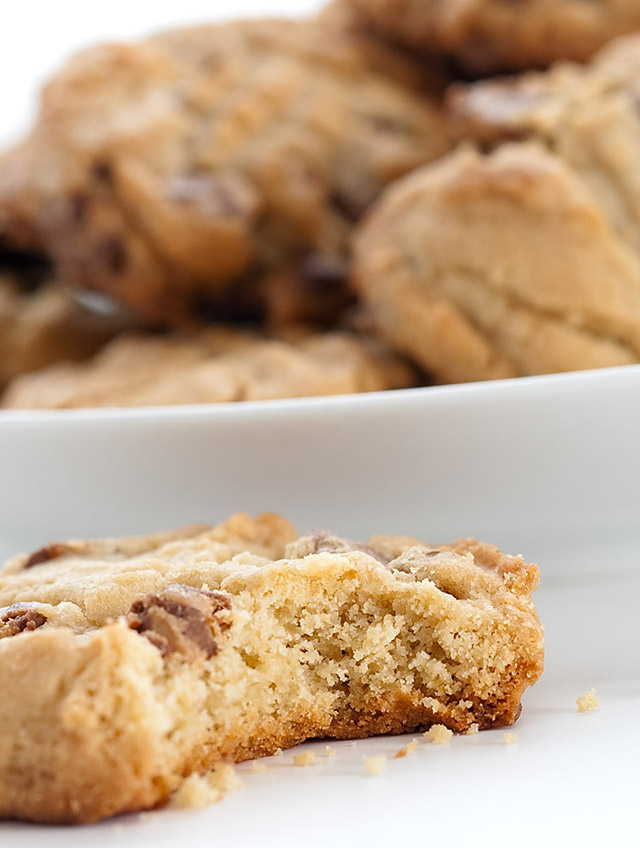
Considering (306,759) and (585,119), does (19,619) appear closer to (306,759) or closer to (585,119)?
(306,759)

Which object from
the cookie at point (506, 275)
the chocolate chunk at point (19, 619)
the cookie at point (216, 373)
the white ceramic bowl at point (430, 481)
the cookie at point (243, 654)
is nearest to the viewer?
the cookie at point (243, 654)

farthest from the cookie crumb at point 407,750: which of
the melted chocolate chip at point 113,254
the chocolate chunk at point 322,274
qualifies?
the melted chocolate chip at point 113,254

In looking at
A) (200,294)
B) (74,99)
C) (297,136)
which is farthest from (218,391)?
(74,99)

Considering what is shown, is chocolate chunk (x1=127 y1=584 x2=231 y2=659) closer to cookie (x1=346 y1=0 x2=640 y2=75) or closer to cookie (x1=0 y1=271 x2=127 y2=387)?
cookie (x1=0 y1=271 x2=127 y2=387)

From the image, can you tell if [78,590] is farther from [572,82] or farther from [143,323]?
[572,82]

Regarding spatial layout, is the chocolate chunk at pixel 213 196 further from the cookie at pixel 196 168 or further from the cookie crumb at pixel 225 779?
the cookie crumb at pixel 225 779
